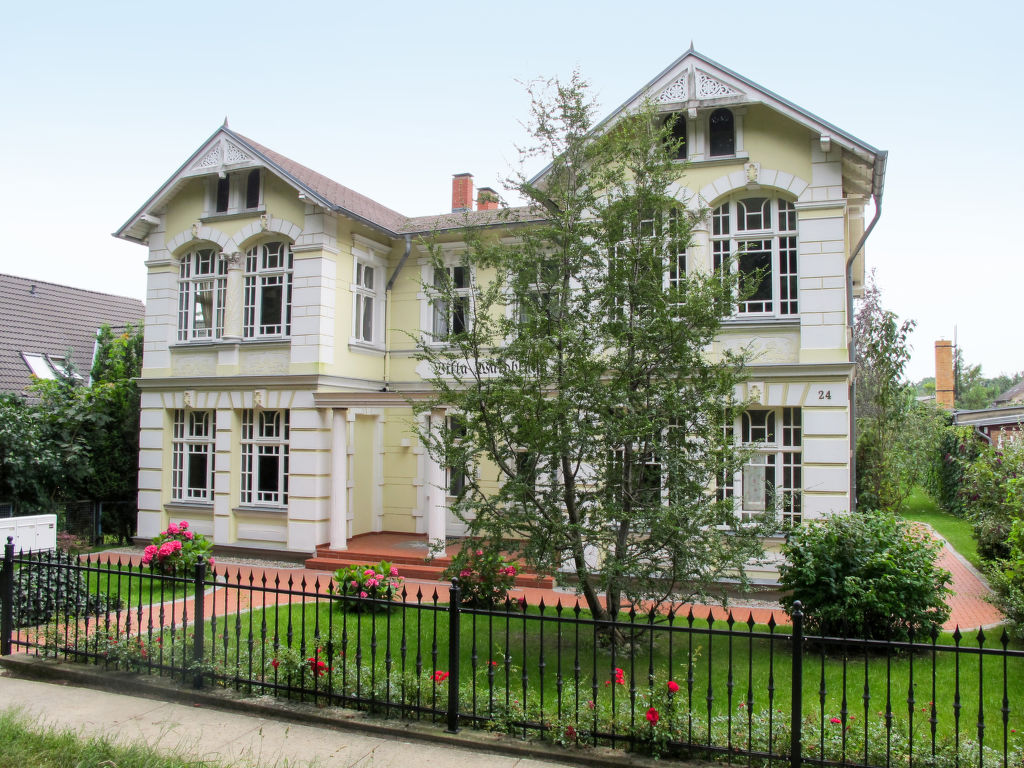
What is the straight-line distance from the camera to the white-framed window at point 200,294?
17.2 meters

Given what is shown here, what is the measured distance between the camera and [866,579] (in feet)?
29.7

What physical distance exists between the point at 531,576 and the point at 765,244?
7164 millimetres

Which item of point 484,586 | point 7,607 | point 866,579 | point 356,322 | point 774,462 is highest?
point 356,322

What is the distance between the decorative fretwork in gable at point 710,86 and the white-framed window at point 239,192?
30.4ft

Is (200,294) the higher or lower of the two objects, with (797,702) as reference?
higher

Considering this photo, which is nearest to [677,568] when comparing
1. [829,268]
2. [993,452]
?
[829,268]

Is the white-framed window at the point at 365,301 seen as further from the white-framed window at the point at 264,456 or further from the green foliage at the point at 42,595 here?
the green foliage at the point at 42,595

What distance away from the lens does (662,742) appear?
583 centimetres

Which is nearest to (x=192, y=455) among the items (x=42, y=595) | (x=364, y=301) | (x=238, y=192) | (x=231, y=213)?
(x=364, y=301)

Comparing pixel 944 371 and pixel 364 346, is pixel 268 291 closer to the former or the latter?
pixel 364 346

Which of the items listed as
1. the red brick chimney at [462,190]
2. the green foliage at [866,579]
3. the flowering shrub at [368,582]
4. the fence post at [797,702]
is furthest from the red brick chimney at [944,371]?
the fence post at [797,702]

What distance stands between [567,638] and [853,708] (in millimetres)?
3561

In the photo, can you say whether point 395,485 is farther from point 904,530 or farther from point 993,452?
point 993,452

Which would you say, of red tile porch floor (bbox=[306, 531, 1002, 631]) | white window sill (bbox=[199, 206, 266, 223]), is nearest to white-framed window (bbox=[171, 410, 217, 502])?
red tile porch floor (bbox=[306, 531, 1002, 631])
